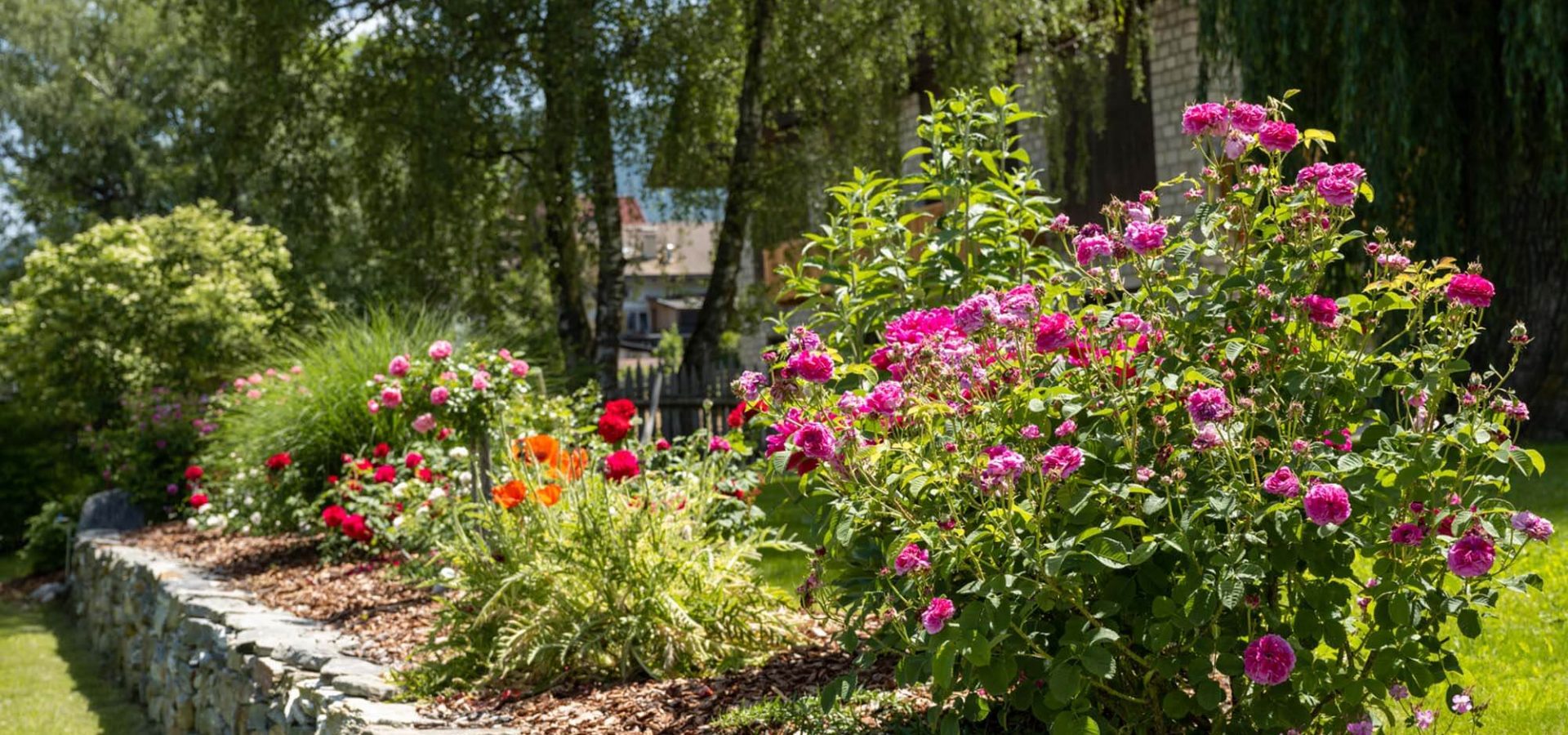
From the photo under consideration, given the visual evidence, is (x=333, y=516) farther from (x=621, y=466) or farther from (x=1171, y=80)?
(x=1171, y=80)

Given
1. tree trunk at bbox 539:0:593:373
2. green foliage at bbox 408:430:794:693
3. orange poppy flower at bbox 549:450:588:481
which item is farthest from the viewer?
tree trunk at bbox 539:0:593:373

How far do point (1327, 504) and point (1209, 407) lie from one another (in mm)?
243

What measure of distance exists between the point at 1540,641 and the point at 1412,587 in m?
1.79

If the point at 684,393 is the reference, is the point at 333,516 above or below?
above

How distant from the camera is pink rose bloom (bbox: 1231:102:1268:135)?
106 inches

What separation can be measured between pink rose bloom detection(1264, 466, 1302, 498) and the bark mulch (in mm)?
1540

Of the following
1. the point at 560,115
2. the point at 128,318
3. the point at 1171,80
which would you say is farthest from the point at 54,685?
the point at 1171,80

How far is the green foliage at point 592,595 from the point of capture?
4117mm

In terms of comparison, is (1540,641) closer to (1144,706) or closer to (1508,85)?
(1144,706)

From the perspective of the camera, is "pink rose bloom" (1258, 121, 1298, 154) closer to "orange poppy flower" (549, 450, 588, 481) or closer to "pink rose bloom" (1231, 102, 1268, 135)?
"pink rose bloom" (1231, 102, 1268, 135)

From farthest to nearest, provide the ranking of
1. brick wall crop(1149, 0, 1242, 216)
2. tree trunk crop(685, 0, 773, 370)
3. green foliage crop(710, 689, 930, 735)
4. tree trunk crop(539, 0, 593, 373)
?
brick wall crop(1149, 0, 1242, 216)
tree trunk crop(685, 0, 773, 370)
tree trunk crop(539, 0, 593, 373)
green foliage crop(710, 689, 930, 735)

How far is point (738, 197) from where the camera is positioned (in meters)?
12.1

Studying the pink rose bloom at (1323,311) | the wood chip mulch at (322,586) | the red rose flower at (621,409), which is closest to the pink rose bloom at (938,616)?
the pink rose bloom at (1323,311)

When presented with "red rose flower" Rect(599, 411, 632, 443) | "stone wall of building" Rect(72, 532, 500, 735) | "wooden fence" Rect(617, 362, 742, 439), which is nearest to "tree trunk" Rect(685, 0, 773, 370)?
"wooden fence" Rect(617, 362, 742, 439)
